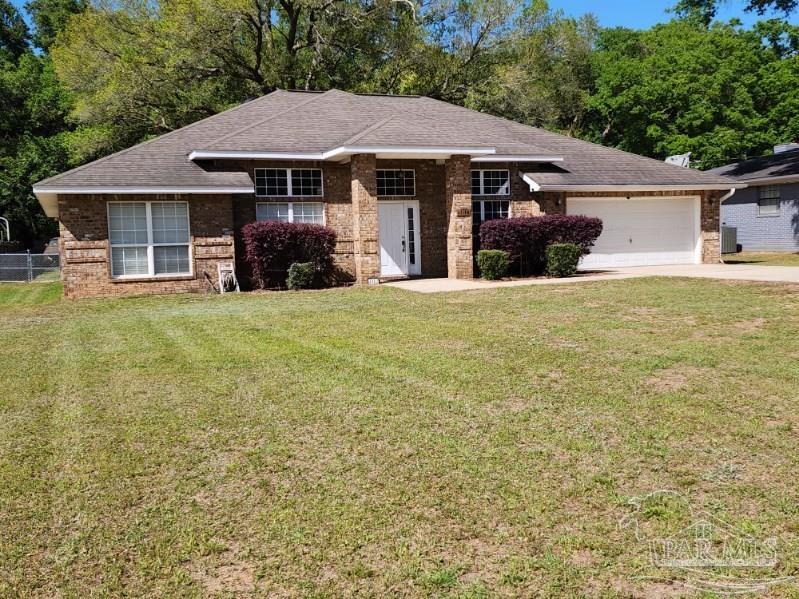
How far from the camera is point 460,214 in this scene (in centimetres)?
1748

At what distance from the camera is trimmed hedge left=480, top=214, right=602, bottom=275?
57.1 feet

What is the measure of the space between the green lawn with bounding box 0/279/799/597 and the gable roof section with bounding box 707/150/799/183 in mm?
20896

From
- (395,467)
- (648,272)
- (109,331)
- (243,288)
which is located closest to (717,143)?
(648,272)

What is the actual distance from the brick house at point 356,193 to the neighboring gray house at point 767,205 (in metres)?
8.37

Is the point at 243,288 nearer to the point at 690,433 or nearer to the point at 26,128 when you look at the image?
the point at 690,433

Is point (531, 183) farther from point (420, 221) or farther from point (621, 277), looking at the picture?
point (621, 277)

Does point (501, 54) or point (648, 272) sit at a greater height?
point (501, 54)

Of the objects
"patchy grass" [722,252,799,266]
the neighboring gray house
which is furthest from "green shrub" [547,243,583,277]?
the neighboring gray house

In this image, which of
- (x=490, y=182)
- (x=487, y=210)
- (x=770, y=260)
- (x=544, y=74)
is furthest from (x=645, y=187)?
(x=544, y=74)

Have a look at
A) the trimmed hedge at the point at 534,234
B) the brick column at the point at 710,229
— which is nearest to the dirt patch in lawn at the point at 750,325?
the trimmed hedge at the point at 534,234

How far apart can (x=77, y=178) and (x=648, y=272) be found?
13767 millimetres

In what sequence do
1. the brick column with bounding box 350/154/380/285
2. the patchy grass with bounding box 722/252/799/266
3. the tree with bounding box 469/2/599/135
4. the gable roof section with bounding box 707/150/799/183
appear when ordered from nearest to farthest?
the brick column with bounding box 350/154/380/285
the patchy grass with bounding box 722/252/799/266
the gable roof section with bounding box 707/150/799/183
the tree with bounding box 469/2/599/135

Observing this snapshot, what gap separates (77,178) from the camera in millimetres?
15664

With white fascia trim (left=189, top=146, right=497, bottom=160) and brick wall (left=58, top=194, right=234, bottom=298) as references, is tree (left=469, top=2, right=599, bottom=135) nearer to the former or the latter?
white fascia trim (left=189, top=146, right=497, bottom=160)
